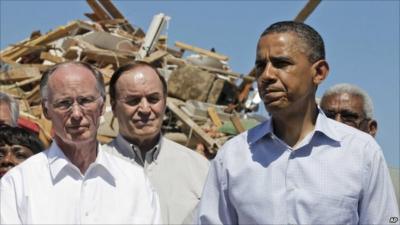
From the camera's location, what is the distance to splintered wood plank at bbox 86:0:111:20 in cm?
1947

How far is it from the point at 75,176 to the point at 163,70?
12081mm

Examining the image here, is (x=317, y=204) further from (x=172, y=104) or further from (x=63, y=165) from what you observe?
(x=172, y=104)

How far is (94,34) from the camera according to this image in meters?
16.9

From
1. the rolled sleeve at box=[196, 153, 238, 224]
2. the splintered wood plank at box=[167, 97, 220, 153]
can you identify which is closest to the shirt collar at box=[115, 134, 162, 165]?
the rolled sleeve at box=[196, 153, 238, 224]

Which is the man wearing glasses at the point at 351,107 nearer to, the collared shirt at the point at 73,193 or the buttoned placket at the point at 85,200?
the collared shirt at the point at 73,193

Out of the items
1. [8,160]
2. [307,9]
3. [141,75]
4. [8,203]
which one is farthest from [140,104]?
[307,9]

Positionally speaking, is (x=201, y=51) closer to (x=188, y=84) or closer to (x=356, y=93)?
(x=188, y=84)

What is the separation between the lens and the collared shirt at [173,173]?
4.15 metres

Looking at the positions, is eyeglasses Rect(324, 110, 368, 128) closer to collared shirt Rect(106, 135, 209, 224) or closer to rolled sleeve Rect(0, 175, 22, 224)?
collared shirt Rect(106, 135, 209, 224)

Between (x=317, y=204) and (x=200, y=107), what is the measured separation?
11.5 metres

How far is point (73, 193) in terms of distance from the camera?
139 inches

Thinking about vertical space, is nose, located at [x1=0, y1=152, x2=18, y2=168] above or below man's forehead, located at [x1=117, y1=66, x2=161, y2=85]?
below

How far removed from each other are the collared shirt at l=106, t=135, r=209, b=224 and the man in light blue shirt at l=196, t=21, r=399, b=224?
0.88 m

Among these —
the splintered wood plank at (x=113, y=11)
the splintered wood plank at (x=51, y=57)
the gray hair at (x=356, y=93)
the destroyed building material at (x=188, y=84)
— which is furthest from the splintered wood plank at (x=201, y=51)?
the gray hair at (x=356, y=93)
